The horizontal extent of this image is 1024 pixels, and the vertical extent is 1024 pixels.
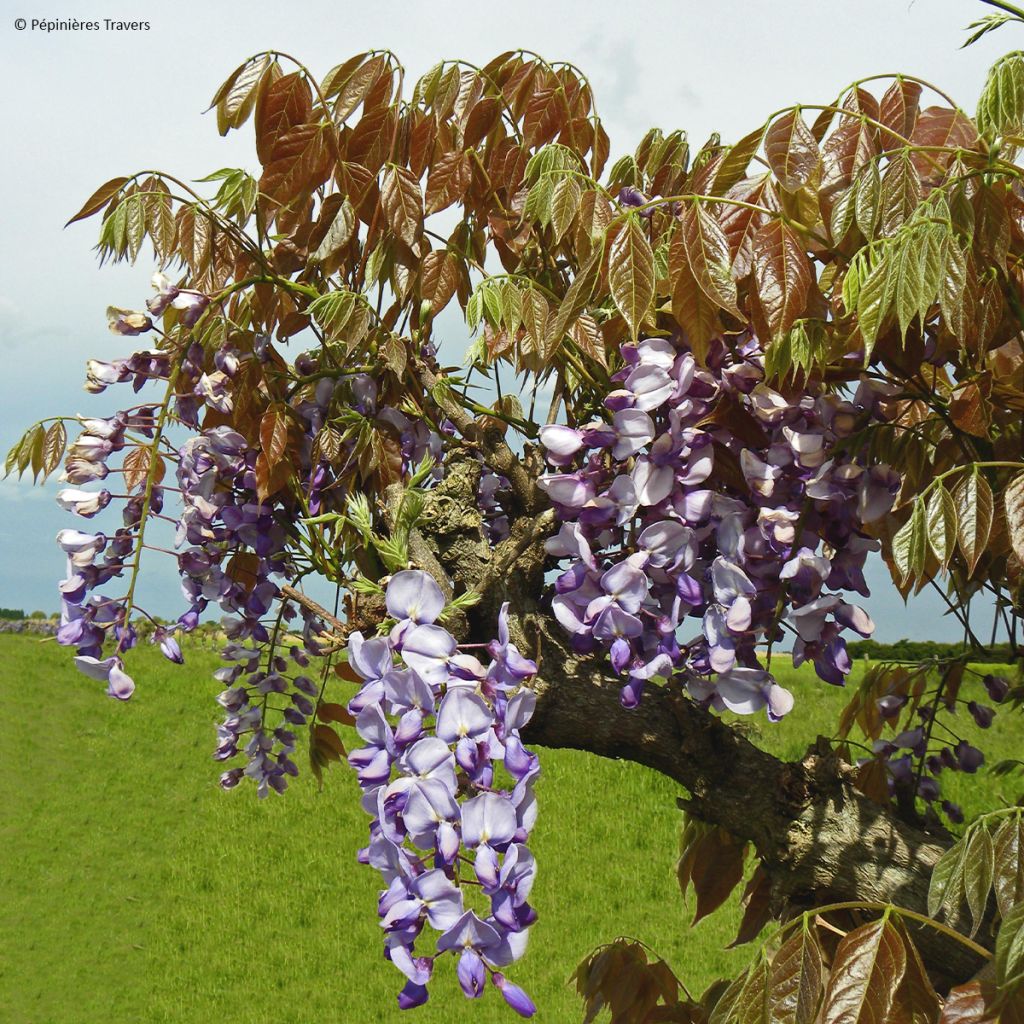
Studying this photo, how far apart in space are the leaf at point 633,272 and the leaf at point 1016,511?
407 millimetres

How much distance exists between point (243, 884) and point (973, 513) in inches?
231

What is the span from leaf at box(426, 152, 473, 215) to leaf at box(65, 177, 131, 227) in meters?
0.49

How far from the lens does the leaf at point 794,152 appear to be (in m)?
1.17

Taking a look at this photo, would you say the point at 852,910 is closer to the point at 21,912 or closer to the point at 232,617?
the point at 232,617

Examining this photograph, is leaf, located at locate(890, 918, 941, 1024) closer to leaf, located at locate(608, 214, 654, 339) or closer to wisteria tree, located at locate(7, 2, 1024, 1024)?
wisteria tree, located at locate(7, 2, 1024, 1024)

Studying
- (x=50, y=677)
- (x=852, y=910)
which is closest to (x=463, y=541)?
(x=852, y=910)

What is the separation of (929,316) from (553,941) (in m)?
4.47

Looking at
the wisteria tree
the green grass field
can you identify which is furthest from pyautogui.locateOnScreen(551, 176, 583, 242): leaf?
the green grass field

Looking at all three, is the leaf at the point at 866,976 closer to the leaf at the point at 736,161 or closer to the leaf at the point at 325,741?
the leaf at the point at 736,161

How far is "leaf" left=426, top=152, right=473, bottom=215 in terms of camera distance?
1478 mm

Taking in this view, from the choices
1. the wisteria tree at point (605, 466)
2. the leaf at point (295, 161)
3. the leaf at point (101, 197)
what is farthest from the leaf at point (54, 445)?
the leaf at point (295, 161)

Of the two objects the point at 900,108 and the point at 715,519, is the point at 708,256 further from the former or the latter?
the point at 900,108

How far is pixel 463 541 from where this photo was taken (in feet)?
4.75

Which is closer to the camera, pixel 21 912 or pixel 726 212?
pixel 726 212
